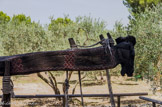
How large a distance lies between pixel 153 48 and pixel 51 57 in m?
9.81

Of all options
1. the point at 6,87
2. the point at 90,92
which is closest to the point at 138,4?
the point at 90,92

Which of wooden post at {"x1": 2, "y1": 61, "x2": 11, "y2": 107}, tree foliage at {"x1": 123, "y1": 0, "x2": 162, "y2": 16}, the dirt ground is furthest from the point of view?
tree foliage at {"x1": 123, "y1": 0, "x2": 162, "y2": 16}

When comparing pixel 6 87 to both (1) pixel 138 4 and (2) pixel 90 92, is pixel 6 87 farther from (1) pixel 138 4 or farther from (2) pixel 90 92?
(1) pixel 138 4

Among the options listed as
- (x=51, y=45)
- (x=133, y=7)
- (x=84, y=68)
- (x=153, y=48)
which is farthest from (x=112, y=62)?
(x=133, y=7)

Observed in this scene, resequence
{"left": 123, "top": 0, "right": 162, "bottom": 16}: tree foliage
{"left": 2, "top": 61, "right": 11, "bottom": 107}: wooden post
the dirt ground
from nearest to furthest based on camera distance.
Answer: {"left": 2, "top": 61, "right": 11, "bottom": 107}: wooden post
the dirt ground
{"left": 123, "top": 0, "right": 162, "bottom": 16}: tree foliage

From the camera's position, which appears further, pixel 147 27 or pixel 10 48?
pixel 10 48

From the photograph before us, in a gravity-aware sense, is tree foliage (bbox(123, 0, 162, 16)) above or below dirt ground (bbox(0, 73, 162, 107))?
above

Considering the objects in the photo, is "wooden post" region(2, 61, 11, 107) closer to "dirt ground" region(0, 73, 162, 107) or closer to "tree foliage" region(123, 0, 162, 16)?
"dirt ground" region(0, 73, 162, 107)

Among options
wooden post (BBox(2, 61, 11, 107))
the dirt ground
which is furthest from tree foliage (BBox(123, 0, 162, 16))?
wooden post (BBox(2, 61, 11, 107))

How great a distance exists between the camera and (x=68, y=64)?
10.8 ft

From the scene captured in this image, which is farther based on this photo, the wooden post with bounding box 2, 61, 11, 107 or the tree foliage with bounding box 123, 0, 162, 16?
the tree foliage with bounding box 123, 0, 162, 16

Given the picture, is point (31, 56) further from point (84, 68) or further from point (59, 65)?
point (84, 68)

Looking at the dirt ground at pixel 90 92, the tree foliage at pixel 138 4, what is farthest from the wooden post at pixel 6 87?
the tree foliage at pixel 138 4

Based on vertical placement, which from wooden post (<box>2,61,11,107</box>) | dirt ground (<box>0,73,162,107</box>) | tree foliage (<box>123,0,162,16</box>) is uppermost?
tree foliage (<box>123,0,162,16</box>)
